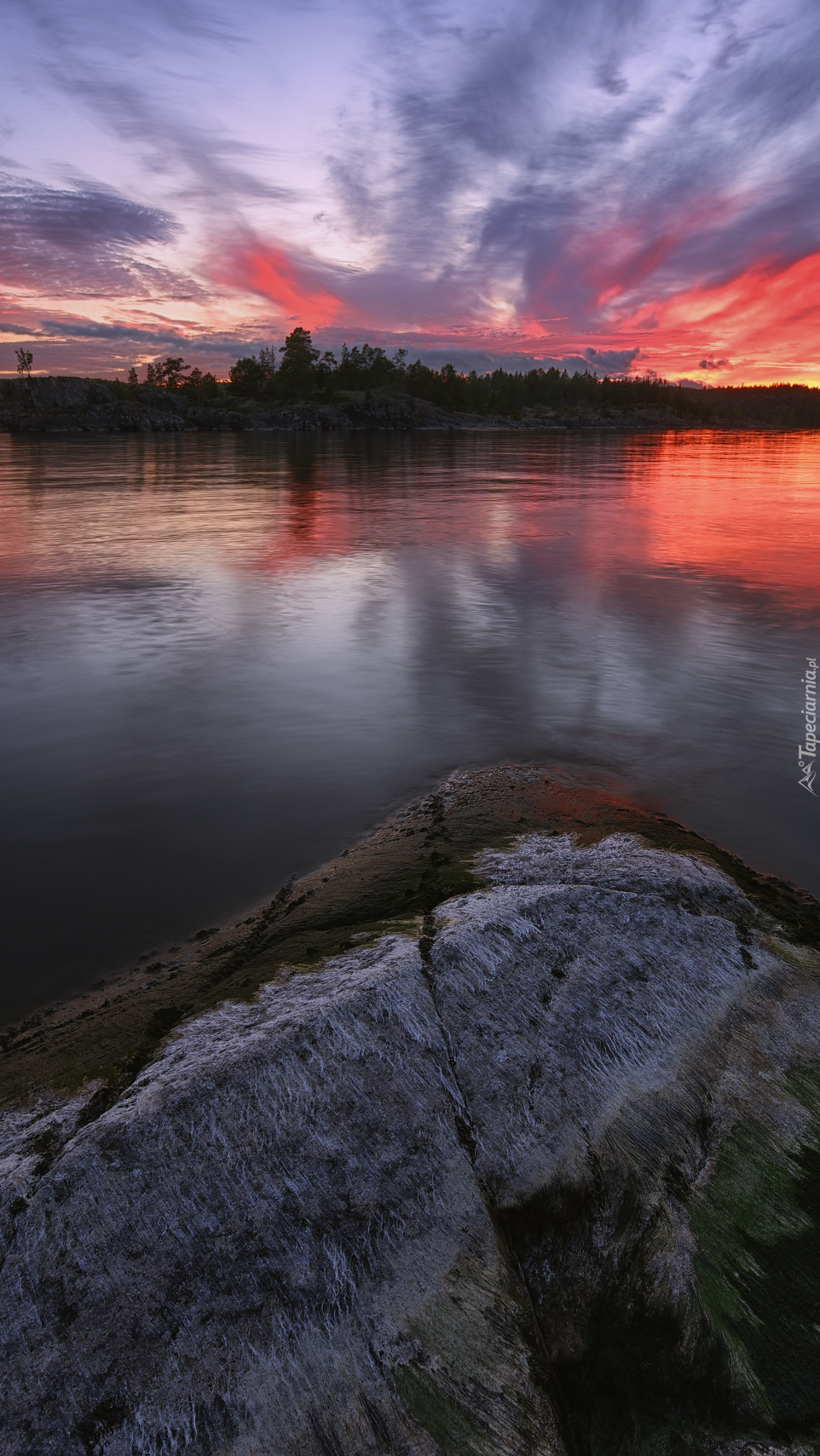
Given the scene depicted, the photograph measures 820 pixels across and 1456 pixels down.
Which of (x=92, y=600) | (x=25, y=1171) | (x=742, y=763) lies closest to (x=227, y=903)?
(x=25, y=1171)

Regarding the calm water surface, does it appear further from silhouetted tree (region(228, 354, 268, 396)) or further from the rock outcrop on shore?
silhouetted tree (region(228, 354, 268, 396))

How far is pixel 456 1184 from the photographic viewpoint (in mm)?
2801

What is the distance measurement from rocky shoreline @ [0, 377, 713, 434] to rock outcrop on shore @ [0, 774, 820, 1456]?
422 ft

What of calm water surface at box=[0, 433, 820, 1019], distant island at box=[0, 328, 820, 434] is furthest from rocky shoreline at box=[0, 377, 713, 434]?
calm water surface at box=[0, 433, 820, 1019]

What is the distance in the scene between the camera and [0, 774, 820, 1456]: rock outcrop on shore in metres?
2.34

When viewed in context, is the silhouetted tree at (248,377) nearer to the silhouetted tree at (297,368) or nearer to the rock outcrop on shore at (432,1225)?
the silhouetted tree at (297,368)

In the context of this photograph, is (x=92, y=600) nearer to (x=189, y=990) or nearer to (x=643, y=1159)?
(x=189, y=990)

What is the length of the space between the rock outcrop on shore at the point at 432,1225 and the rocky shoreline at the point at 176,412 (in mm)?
128580

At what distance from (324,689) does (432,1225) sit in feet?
25.3

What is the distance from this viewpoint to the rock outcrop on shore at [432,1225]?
234cm

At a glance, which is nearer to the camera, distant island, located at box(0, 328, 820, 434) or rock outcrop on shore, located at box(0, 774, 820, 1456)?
rock outcrop on shore, located at box(0, 774, 820, 1456)

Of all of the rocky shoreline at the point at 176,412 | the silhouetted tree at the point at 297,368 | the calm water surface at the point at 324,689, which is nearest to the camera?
the calm water surface at the point at 324,689

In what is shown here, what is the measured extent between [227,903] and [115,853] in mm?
1271

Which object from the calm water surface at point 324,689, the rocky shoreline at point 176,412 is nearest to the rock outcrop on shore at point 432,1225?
the calm water surface at point 324,689
